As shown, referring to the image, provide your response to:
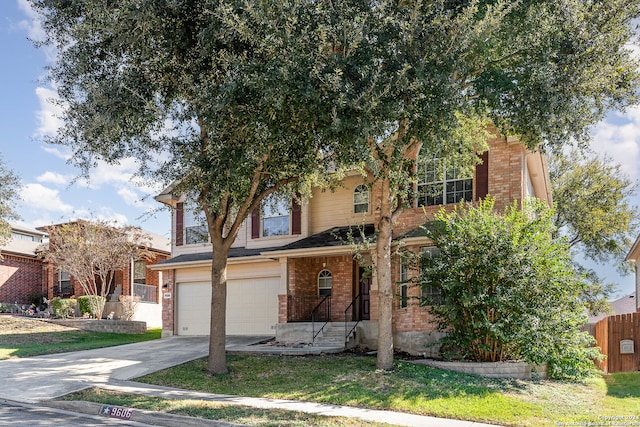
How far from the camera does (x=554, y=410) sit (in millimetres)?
10734

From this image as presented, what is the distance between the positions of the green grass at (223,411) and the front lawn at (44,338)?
24.5 ft

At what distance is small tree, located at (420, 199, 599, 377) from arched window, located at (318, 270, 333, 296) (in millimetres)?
6362

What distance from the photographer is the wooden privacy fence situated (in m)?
16.0

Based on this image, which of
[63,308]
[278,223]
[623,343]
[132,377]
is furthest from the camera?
[63,308]

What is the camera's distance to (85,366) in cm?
1522

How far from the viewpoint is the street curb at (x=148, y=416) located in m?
9.67

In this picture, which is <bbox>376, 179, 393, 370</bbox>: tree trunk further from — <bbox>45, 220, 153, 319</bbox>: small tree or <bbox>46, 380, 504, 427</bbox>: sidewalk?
<bbox>45, 220, 153, 319</bbox>: small tree

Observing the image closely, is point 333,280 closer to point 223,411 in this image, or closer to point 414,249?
point 414,249

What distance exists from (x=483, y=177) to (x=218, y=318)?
8.89 metres

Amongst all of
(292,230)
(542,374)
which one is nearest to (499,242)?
(542,374)

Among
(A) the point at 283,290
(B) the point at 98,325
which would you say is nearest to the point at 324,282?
(A) the point at 283,290

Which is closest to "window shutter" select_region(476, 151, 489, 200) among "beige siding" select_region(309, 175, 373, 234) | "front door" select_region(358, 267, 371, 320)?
"beige siding" select_region(309, 175, 373, 234)

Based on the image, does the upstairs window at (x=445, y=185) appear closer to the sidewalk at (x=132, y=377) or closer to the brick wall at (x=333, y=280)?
the brick wall at (x=333, y=280)

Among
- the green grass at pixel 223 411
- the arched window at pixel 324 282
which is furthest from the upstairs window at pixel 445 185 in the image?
the green grass at pixel 223 411
